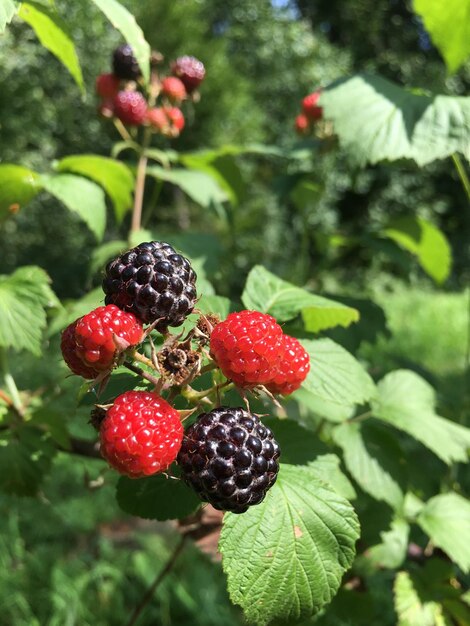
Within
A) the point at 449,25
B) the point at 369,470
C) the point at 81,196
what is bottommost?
the point at 369,470

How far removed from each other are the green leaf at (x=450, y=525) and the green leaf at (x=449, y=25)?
0.78m

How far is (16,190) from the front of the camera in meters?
1.12

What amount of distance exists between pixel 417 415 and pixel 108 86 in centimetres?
101

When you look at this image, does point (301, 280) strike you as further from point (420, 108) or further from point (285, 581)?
point (285, 581)

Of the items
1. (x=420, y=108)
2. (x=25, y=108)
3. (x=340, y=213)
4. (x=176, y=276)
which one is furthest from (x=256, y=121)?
(x=176, y=276)

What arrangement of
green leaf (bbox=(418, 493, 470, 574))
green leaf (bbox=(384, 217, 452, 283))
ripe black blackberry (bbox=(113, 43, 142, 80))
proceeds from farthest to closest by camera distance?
1. green leaf (bbox=(384, 217, 452, 283))
2. ripe black blackberry (bbox=(113, 43, 142, 80))
3. green leaf (bbox=(418, 493, 470, 574))

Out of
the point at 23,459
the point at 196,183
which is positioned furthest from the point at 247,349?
the point at 196,183

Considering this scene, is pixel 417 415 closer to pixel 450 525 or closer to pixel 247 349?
pixel 450 525

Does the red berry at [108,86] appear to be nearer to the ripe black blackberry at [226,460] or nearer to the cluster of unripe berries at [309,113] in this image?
the cluster of unripe berries at [309,113]

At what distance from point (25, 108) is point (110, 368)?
5.77 metres

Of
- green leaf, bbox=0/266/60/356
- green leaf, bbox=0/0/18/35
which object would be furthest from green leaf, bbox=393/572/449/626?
green leaf, bbox=0/0/18/35

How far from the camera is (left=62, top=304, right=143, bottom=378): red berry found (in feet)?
1.90

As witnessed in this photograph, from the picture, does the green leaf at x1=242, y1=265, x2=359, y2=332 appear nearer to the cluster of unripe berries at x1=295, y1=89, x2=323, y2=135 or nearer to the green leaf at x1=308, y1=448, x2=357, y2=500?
the green leaf at x1=308, y1=448, x2=357, y2=500

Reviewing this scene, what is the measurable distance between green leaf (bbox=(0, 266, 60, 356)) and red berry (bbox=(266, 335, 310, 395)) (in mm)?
474
